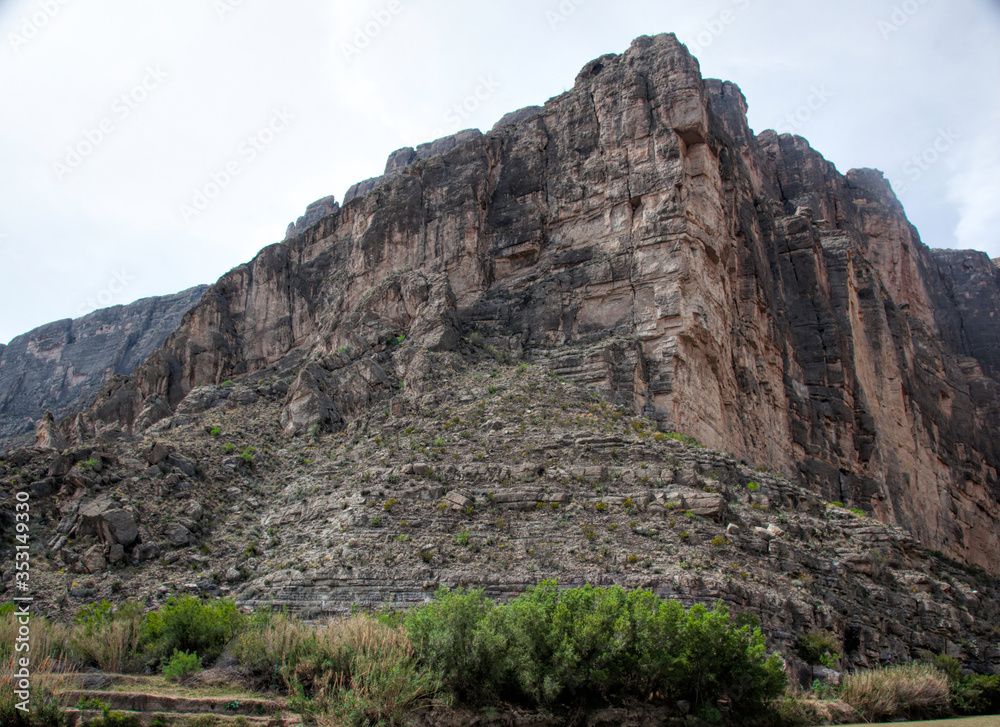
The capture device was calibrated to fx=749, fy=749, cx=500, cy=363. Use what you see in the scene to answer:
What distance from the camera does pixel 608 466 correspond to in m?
22.2

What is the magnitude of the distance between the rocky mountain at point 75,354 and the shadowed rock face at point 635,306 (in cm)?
3493

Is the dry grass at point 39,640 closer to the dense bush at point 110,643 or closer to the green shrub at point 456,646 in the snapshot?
the dense bush at point 110,643

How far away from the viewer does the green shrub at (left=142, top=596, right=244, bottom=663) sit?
47.4ft

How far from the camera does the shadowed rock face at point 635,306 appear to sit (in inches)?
1256

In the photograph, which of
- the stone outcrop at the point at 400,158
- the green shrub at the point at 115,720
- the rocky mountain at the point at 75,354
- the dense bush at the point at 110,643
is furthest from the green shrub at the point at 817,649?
the rocky mountain at the point at 75,354

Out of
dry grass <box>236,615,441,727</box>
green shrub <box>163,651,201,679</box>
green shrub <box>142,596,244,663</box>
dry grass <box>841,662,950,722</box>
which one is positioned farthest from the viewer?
dry grass <box>841,662,950,722</box>

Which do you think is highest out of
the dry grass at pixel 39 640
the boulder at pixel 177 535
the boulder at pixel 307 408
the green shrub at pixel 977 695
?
the boulder at pixel 307 408

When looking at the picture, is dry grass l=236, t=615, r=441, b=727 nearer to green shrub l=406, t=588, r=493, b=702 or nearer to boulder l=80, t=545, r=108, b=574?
green shrub l=406, t=588, r=493, b=702

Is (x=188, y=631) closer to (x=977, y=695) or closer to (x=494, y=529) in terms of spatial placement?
(x=494, y=529)

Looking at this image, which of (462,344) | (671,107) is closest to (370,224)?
(462,344)

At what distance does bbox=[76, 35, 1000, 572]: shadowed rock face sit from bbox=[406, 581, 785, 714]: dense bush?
615 inches

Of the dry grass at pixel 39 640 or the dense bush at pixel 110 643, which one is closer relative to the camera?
the dry grass at pixel 39 640

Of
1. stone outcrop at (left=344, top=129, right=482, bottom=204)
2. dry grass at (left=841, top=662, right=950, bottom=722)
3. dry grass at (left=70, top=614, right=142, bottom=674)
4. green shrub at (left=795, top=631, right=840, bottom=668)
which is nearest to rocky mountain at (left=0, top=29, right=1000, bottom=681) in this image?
green shrub at (left=795, top=631, right=840, bottom=668)

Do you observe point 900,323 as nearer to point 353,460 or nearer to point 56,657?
point 353,460
